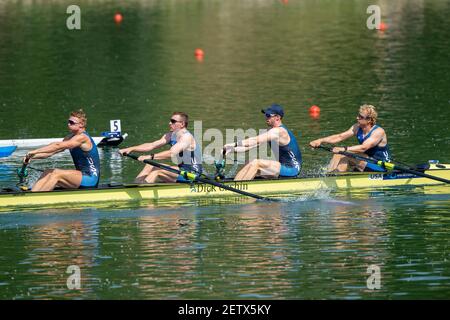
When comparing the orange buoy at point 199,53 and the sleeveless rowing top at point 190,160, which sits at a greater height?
the orange buoy at point 199,53

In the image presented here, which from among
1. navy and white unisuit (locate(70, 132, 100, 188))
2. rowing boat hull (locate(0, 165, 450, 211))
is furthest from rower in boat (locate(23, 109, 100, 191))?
rowing boat hull (locate(0, 165, 450, 211))

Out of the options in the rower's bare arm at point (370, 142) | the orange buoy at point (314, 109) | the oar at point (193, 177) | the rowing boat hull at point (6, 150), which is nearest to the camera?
the oar at point (193, 177)

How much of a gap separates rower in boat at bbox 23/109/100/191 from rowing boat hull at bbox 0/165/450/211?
305 mm

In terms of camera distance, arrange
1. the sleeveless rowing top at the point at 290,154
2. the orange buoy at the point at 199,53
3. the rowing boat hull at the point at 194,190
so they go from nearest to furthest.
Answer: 1. the rowing boat hull at the point at 194,190
2. the sleeveless rowing top at the point at 290,154
3. the orange buoy at the point at 199,53


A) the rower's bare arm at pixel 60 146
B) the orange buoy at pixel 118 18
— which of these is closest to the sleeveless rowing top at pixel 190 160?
the rower's bare arm at pixel 60 146

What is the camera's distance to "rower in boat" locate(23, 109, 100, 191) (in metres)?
24.3

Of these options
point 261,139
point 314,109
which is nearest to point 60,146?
point 261,139

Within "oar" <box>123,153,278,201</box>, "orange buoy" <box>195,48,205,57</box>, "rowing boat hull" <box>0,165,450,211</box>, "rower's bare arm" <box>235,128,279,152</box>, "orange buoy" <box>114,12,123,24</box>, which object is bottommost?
"rowing boat hull" <box>0,165,450,211</box>

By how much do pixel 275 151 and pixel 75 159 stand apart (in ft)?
14.3

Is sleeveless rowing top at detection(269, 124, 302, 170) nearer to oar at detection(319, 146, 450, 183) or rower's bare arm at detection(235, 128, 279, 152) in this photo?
rower's bare arm at detection(235, 128, 279, 152)

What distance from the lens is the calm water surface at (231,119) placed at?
1950 cm

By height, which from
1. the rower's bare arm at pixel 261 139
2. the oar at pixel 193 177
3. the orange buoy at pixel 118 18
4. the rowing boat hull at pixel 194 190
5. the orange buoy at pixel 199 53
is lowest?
the rowing boat hull at pixel 194 190

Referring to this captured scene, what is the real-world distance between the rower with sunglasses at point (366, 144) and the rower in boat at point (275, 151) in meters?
0.75

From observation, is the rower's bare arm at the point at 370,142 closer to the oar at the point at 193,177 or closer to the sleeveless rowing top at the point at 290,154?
the sleeveless rowing top at the point at 290,154
